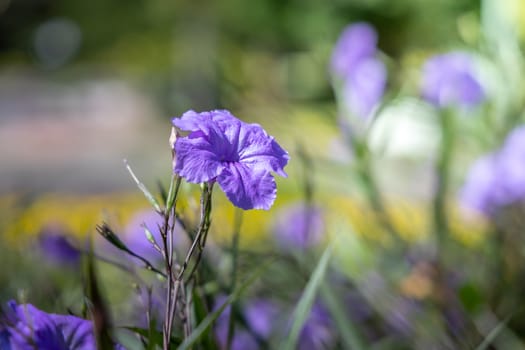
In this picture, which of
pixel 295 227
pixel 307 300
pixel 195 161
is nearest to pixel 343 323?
pixel 307 300

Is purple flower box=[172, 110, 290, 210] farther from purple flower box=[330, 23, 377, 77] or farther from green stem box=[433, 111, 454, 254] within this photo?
purple flower box=[330, 23, 377, 77]

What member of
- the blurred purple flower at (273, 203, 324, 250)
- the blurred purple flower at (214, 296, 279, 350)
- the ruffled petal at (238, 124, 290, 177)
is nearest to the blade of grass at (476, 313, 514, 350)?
the ruffled petal at (238, 124, 290, 177)

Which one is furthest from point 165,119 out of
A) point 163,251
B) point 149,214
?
point 163,251

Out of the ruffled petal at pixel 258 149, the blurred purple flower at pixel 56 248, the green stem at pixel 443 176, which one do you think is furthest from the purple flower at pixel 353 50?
the ruffled petal at pixel 258 149

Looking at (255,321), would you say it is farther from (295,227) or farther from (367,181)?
(295,227)

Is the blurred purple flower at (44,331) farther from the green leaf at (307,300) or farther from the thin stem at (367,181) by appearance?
the thin stem at (367,181)

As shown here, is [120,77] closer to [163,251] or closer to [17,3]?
[17,3]
